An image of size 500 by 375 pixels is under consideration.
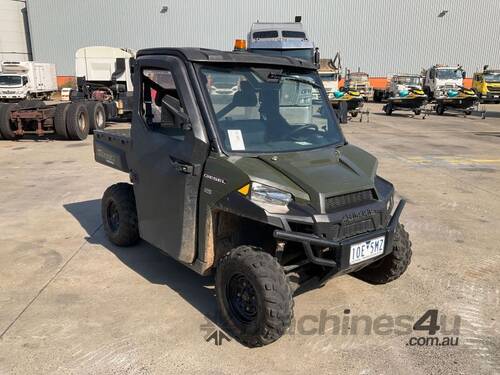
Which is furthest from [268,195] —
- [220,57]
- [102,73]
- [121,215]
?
[102,73]

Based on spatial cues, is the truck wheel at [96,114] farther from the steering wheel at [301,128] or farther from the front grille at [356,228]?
the front grille at [356,228]

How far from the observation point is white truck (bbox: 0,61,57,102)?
25859 mm

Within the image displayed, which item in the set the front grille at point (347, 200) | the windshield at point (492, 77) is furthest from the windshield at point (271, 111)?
the windshield at point (492, 77)

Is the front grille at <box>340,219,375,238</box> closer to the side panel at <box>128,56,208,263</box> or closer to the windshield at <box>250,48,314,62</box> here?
the side panel at <box>128,56,208,263</box>

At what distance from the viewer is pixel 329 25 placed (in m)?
40.5

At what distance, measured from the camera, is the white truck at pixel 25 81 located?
25859 millimetres

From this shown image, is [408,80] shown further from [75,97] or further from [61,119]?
[61,119]

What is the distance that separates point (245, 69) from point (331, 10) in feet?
131

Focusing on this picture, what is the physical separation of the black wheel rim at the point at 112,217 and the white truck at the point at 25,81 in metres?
24.4

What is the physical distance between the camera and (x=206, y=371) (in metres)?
3.04

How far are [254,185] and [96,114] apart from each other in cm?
1302

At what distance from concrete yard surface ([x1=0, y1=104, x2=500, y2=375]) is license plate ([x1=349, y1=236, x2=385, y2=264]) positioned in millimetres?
662

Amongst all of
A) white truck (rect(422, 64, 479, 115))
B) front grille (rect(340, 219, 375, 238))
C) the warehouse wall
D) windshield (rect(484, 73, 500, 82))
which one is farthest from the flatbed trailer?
the warehouse wall

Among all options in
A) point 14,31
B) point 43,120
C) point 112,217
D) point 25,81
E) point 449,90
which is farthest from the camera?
point 14,31
